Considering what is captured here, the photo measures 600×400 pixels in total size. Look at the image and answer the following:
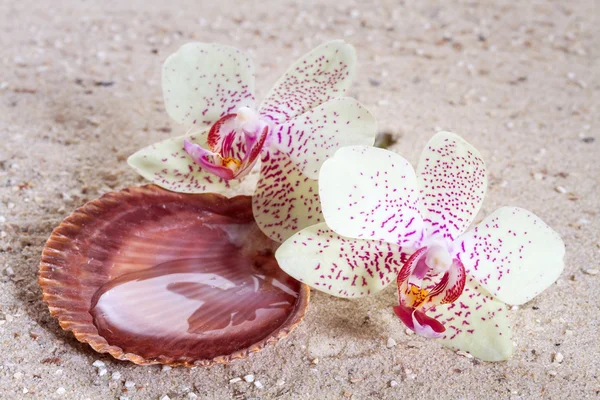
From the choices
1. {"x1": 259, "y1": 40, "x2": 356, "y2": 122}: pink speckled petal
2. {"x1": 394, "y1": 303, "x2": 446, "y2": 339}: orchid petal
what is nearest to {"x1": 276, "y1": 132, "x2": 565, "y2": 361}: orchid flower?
{"x1": 394, "y1": 303, "x2": 446, "y2": 339}: orchid petal

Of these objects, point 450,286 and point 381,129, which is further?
point 381,129

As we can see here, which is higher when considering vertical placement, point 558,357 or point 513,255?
point 513,255

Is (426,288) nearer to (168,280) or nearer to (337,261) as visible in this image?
(337,261)

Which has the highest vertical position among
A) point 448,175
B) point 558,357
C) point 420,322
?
point 448,175

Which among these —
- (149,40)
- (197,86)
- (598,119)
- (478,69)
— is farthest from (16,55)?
(598,119)

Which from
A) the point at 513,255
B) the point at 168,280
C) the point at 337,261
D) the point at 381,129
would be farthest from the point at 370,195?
the point at 381,129

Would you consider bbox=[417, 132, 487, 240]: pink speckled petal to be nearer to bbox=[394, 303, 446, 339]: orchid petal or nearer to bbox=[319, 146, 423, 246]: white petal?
bbox=[319, 146, 423, 246]: white petal

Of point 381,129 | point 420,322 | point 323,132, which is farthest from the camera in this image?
point 381,129
